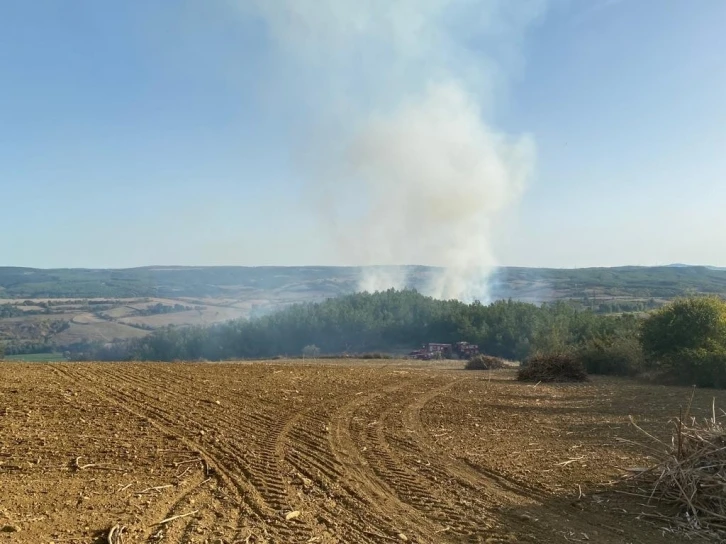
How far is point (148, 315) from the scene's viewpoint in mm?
76438

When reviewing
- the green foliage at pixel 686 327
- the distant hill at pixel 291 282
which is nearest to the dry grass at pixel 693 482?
the green foliage at pixel 686 327

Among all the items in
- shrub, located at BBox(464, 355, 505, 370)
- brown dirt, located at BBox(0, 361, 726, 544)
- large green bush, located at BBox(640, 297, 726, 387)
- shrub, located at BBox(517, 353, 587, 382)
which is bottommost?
shrub, located at BBox(464, 355, 505, 370)

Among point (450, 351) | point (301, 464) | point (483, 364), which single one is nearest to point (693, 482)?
point (301, 464)

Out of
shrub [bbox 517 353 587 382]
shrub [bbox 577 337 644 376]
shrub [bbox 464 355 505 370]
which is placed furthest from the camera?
shrub [bbox 464 355 505 370]

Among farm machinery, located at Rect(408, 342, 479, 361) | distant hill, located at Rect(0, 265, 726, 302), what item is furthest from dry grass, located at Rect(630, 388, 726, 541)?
distant hill, located at Rect(0, 265, 726, 302)

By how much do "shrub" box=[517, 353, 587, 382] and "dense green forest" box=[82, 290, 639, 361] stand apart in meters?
19.4

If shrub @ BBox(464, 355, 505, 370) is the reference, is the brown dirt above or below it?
above

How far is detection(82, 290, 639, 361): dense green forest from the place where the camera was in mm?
40969

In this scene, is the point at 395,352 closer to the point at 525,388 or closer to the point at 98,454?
the point at 525,388

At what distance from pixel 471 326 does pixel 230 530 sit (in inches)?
1433

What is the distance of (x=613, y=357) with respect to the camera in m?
22.1

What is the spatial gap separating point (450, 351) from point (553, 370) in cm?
1820

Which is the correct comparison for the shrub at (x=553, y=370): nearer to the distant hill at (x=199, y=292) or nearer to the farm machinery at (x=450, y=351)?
the farm machinery at (x=450, y=351)

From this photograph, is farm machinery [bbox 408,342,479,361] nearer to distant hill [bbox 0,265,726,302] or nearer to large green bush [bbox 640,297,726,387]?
large green bush [bbox 640,297,726,387]
